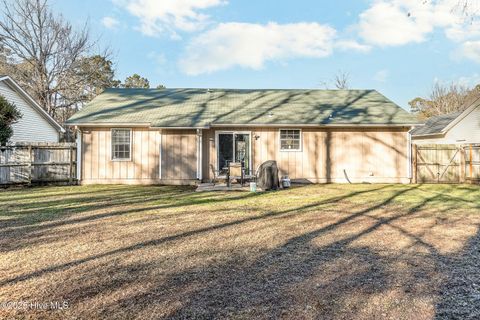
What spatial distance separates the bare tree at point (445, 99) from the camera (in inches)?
1672

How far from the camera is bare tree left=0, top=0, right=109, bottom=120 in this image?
23.7 meters

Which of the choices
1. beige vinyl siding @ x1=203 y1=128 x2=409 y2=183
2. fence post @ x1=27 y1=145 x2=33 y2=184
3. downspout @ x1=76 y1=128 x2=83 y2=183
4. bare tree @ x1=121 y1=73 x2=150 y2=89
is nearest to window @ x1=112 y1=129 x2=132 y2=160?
downspout @ x1=76 y1=128 x2=83 y2=183

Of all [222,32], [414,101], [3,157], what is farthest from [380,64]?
[414,101]

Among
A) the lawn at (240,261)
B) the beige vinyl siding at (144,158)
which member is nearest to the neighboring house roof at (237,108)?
the beige vinyl siding at (144,158)

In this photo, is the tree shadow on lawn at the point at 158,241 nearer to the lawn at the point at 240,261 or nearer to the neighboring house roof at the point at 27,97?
the lawn at the point at 240,261

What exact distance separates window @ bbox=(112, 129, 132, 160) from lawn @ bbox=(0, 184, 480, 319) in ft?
17.5

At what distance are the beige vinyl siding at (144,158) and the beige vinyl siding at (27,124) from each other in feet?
24.4

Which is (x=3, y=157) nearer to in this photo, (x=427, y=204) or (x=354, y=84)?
(x=427, y=204)

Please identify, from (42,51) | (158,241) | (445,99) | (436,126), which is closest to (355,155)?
(158,241)

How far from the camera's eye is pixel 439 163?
44.5ft

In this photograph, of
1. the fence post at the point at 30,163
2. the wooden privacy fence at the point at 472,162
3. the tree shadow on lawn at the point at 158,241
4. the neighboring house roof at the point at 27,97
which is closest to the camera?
the tree shadow on lawn at the point at 158,241

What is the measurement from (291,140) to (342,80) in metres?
28.6

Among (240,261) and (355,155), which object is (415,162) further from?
(240,261)

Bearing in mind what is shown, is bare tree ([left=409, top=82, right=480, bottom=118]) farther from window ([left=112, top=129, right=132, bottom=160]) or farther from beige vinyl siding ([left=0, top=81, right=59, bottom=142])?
beige vinyl siding ([left=0, top=81, right=59, bottom=142])
